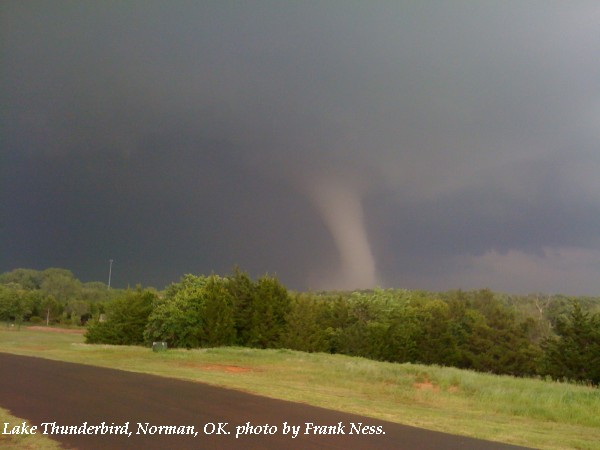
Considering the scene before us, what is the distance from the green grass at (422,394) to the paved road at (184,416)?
1630 millimetres

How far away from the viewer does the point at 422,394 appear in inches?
925

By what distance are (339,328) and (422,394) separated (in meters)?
43.0

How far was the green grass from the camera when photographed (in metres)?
15.1

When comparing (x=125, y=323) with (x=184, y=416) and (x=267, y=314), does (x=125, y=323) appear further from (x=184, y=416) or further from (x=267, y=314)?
(x=184, y=416)

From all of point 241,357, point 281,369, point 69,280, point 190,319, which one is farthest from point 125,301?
point 69,280

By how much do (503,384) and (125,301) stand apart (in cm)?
5141

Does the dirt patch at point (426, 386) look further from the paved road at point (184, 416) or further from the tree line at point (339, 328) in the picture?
the tree line at point (339, 328)

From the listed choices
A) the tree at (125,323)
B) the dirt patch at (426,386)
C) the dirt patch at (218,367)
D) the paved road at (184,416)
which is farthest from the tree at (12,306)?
the dirt patch at (426,386)

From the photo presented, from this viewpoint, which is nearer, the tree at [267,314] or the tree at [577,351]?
the tree at [577,351]

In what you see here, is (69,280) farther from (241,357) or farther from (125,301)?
(241,357)

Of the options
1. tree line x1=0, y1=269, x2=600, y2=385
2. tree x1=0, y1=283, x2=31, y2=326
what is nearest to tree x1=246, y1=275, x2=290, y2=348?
tree line x1=0, y1=269, x2=600, y2=385

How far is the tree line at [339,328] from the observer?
50.7 m

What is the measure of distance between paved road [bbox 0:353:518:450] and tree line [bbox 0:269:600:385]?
1413 inches

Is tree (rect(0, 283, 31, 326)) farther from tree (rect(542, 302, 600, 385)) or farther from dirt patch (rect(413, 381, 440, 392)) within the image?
dirt patch (rect(413, 381, 440, 392))
